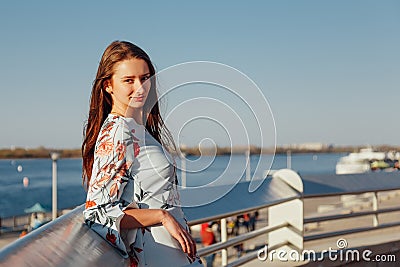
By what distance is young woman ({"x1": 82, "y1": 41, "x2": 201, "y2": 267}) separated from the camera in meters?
1.56

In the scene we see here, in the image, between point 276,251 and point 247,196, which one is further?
point 276,251

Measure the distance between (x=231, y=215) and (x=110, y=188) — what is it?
1.42 m

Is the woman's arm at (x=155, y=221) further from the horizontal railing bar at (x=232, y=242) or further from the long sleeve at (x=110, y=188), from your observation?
the horizontal railing bar at (x=232, y=242)

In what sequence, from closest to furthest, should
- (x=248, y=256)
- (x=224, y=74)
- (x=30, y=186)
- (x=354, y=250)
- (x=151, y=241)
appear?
(x=151, y=241) < (x=224, y=74) < (x=248, y=256) < (x=354, y=250) < (x=30, y=186)

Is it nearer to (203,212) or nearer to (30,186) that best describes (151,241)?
(203,212)

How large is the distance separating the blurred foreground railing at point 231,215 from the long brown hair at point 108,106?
0.60 ft

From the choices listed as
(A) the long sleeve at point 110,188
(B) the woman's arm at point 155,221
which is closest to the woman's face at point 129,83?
(A) the long sleeve at point 110,188

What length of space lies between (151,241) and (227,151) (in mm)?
369

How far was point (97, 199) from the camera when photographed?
1562mm

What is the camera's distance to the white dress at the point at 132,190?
155cm

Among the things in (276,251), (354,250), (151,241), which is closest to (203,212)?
(151,241)

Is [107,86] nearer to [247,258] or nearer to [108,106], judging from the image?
[108,106]

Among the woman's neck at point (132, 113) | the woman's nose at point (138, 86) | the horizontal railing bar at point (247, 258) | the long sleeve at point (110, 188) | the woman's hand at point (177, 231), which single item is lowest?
the horizontal railing bar at point (247, 258)

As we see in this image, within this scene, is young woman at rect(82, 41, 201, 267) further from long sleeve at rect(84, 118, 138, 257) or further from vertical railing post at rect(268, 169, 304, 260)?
vertical railing post at rect(268, 169, 304, 260)
